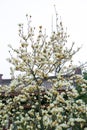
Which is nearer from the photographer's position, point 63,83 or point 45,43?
point 63,83

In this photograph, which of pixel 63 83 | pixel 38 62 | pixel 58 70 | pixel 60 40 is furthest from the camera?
pixel 60 40

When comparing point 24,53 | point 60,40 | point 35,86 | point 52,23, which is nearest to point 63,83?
point 35,86

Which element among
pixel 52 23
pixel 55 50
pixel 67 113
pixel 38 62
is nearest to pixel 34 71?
pixel 38 62

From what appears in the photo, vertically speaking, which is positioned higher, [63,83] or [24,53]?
[24,53]

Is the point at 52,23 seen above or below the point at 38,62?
above

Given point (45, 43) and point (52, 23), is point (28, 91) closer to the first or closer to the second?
point (45, 43)

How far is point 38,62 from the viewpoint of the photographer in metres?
8.51

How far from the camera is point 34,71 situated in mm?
8359

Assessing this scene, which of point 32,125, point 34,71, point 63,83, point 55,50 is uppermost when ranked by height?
point 55,50

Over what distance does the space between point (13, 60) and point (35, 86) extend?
90cm

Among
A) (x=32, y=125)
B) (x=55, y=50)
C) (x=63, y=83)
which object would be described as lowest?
(x=32, y=125)

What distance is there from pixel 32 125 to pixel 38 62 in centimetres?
174

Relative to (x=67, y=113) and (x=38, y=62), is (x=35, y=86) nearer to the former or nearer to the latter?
(x=38, y=62)

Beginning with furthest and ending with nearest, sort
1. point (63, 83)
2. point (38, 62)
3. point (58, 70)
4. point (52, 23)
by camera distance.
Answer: point (52, 23)
point (58, 70)
point (38, 62)
point (63, 83)
